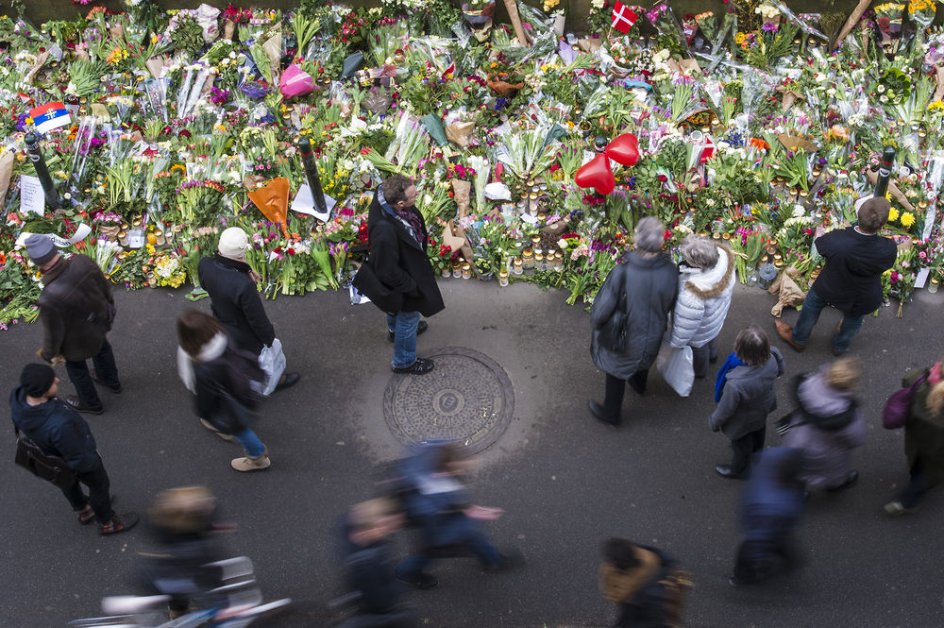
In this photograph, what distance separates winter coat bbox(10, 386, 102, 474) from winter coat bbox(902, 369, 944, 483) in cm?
477

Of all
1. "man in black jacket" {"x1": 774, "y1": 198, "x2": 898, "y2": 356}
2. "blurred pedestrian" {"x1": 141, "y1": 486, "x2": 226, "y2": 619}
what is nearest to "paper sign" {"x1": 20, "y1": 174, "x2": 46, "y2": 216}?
"blurred pedestrian" {"x1": 141, "y1": 486, "x2": 226, "y2": 619}

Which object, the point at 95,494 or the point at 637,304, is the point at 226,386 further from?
the point at 637,304

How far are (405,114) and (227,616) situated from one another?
16.5ft

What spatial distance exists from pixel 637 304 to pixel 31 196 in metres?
5.56

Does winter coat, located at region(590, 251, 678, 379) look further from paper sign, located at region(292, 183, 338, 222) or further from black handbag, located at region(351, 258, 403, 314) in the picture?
paper sign, located at region(292, 183, 338, 222)

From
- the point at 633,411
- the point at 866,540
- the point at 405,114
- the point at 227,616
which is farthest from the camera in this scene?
the point at 405,114

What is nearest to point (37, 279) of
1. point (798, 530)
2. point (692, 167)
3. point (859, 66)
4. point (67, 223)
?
point (67, 223)

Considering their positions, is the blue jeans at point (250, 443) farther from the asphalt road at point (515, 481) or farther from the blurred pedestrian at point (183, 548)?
the blurred pedestrian at point (183, 548)

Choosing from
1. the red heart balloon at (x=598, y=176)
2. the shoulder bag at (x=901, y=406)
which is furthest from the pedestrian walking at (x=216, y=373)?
the shoulder bag at (x=901, y=406)

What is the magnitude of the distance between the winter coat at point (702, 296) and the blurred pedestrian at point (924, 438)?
1162 mm

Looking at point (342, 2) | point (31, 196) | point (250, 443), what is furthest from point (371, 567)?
point (342, 2)

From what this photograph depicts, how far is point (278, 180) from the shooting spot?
23.6ft

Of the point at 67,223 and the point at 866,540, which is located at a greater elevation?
the point at 67,223

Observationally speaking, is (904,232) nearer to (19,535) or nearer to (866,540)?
(866,540)
